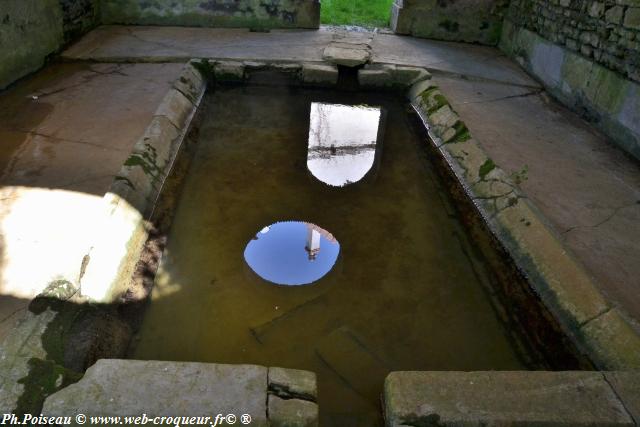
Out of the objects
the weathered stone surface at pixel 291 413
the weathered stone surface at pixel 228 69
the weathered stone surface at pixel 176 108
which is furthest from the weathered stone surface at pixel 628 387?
the weathered stone surface at pixel 228 69

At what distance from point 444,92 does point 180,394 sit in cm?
416

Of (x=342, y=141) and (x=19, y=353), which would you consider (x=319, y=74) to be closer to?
(x=342, y=141)

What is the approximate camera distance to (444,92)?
4.68 metres

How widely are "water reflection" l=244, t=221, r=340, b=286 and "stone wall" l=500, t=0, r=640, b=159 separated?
9.10 ft

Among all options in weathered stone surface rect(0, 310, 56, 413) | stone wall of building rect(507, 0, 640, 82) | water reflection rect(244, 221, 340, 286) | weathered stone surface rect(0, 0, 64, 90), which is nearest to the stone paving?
weathered stone surface rect(0, 0, 64, 90)

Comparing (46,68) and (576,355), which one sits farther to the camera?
(46,68)

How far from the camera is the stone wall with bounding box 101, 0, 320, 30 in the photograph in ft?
20.4

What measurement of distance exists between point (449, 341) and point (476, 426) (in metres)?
0.72

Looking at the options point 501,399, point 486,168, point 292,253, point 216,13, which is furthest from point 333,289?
point 216,13

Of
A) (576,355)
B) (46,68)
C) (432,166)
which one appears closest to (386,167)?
(432,166)

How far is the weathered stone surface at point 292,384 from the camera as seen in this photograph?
1.67 meters

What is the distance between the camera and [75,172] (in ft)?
9.27

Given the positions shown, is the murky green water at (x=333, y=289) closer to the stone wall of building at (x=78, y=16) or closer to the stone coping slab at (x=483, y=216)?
the stone coping slab at (x=483, y=216)

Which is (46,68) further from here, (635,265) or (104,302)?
(635,265)
